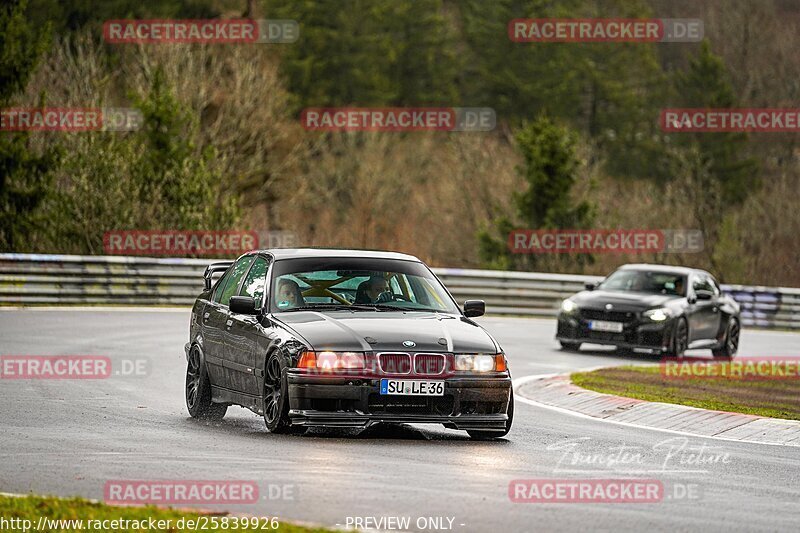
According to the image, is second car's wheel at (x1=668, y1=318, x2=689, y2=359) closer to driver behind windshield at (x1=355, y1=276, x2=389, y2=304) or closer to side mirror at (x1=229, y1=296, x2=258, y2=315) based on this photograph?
driver behind windshield at (x1=355, y1=276, x2=389, y2=304)

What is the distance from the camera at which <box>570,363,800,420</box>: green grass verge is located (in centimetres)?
1628

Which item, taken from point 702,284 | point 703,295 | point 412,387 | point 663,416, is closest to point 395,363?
point 412,387

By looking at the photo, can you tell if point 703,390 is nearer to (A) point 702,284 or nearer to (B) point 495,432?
(B) point 495,432

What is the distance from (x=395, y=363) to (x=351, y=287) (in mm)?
1459

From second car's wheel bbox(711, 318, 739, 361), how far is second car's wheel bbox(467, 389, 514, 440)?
14.4 m

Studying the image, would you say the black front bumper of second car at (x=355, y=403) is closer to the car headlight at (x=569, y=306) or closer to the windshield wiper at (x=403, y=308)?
the windshield wiper at (x=403, y=308)

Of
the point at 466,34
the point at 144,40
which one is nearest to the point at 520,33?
the point at 466,34

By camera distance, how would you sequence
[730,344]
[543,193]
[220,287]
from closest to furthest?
[220,287] → [730,344] → [543,193]

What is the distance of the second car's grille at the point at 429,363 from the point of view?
11.9 meters

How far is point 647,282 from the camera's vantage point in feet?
84.8

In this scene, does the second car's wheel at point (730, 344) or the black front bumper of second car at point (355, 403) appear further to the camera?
the second car's wheel at point (730, 344)

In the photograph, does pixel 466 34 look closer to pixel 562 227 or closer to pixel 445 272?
pixel 562 227

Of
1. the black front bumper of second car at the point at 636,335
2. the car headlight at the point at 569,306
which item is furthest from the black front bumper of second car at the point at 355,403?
the car headlight at the point at 569,306

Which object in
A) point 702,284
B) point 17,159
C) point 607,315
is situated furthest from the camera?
point 17,159
